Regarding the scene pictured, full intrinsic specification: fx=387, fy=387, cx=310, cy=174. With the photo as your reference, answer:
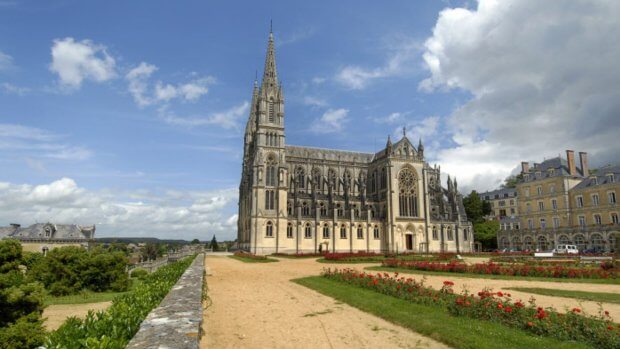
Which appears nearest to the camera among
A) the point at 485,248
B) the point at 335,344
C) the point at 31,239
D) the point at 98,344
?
the point at 98,344

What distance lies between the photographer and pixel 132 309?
22.8ft

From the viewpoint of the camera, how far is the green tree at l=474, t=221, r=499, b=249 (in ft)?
245

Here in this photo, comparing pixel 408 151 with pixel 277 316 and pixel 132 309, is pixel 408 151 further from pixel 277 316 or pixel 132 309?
pixel 132 309

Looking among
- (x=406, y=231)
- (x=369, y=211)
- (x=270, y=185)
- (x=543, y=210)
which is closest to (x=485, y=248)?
(x=543, y=210)

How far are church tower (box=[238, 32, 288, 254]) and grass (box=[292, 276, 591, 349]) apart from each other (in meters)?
42.7

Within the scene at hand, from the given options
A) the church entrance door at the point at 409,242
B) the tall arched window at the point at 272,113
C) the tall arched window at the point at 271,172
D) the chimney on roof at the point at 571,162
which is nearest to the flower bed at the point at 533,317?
the tall arched window at the point at 271,172

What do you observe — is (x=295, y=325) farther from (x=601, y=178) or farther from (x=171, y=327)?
(x=601, y=178)

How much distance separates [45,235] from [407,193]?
5661cm

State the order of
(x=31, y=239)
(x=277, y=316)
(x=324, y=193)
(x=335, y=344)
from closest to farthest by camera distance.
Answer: (x=335, y=344)
(x=277, y=316)
(x=31, y=239)
(x=324, y=193)

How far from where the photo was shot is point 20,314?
9797mm

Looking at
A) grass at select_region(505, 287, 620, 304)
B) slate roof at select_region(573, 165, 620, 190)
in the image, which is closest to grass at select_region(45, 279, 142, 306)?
grass at select_region(505, 287, 620, 304)

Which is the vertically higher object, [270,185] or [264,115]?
[264,115]

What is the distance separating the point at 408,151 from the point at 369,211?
1344cm

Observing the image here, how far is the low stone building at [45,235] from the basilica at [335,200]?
83.4ft
